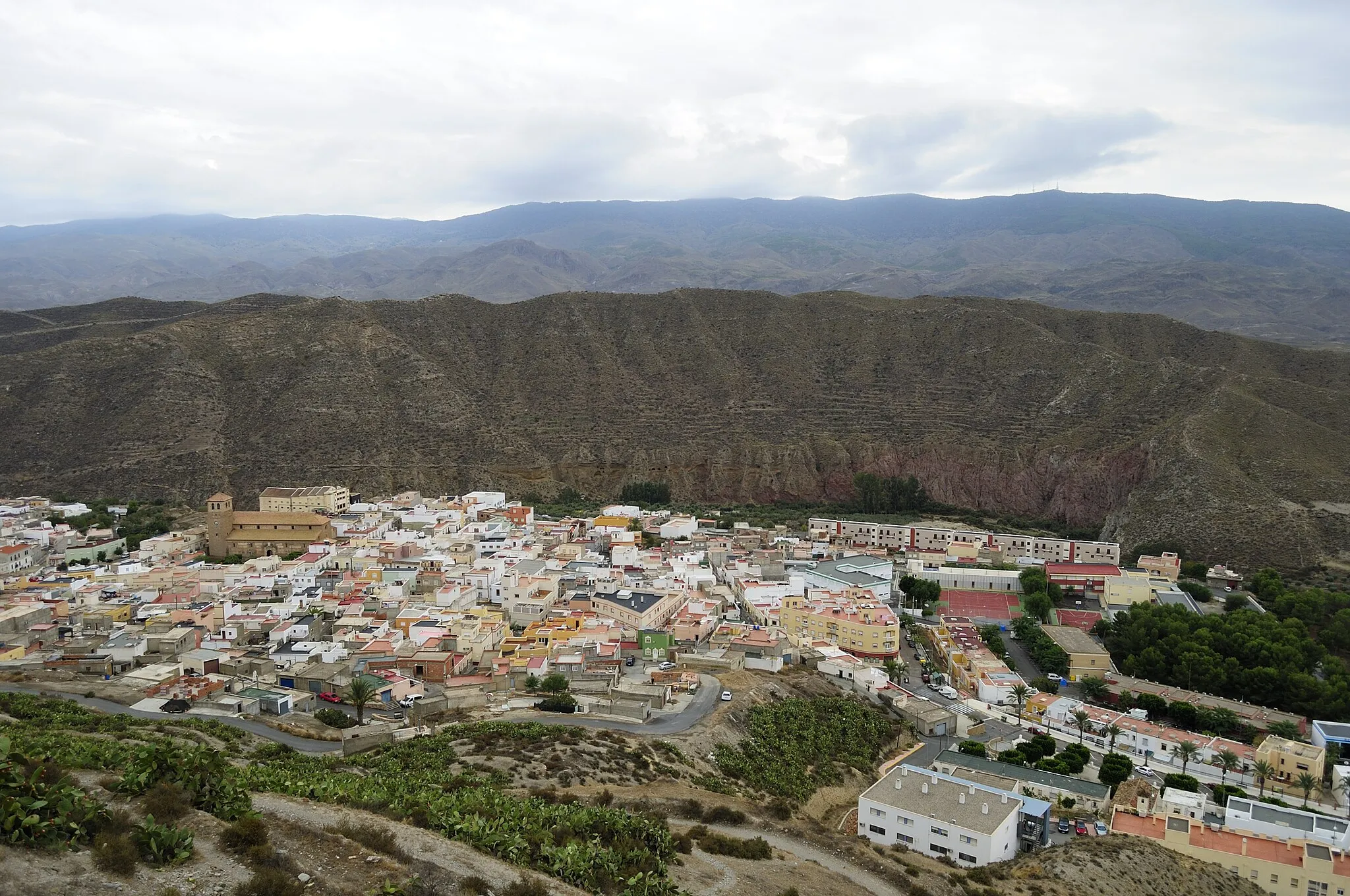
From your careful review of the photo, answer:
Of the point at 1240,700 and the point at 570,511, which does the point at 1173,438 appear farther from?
the point at 570,511

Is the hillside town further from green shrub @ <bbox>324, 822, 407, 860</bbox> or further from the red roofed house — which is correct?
green shrub @ <bbox>324, 822, 407, 860</bbox>

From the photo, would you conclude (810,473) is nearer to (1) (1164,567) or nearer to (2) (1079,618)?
(1) (1164,567)

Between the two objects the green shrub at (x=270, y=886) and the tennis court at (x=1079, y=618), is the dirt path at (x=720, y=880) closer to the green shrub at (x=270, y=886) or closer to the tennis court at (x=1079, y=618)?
the green shrub at (x=270, y=886)

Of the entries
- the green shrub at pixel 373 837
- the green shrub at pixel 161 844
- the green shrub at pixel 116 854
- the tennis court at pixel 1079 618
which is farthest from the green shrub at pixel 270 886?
the tennis court at pixel 1079 618

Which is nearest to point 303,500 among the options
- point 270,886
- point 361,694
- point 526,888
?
point 361,694

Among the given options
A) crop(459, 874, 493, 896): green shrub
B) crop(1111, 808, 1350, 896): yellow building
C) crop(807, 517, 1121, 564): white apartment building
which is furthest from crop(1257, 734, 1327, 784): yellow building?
crop(459, 874, 493, 896): green shrub
